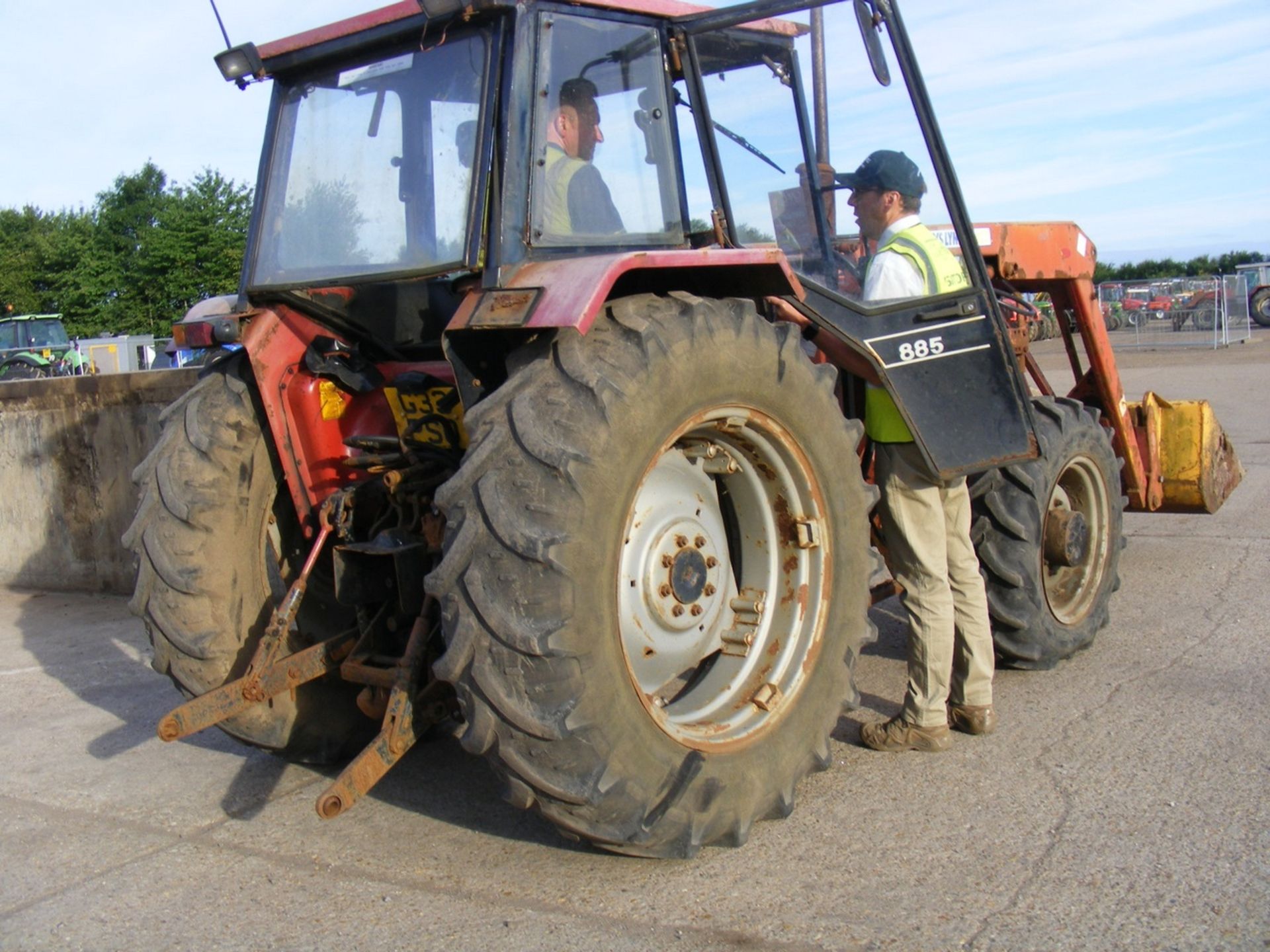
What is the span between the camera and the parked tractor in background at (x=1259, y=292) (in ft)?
102

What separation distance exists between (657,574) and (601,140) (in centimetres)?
137

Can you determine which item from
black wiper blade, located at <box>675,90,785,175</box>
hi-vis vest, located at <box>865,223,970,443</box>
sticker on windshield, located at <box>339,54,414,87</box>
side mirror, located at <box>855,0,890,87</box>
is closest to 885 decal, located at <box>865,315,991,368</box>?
hi-vis vest, located at <box>865,223,970,443</box>

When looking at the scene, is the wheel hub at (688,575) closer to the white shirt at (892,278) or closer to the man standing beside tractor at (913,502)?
the man standing beside tractor at (913,502)

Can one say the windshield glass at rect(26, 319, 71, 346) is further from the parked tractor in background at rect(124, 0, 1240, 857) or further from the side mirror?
the side mirror

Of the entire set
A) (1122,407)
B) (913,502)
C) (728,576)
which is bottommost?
(728,576)

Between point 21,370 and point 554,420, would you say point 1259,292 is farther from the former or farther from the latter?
point 554,420

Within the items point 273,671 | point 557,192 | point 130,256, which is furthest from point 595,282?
point 130,256

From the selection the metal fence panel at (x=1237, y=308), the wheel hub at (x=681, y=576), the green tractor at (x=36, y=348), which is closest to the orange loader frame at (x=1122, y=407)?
the wheel hub at (x=681, y=576)

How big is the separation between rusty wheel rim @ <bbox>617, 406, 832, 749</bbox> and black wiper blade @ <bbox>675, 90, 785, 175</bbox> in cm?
115

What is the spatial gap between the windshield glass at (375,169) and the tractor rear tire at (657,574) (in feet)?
2.40

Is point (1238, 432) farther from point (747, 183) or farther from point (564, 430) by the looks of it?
point (564, 430)

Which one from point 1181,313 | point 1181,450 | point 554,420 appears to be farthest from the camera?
point 1181,313

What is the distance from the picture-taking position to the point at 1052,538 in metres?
5.27

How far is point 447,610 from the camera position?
304cm
